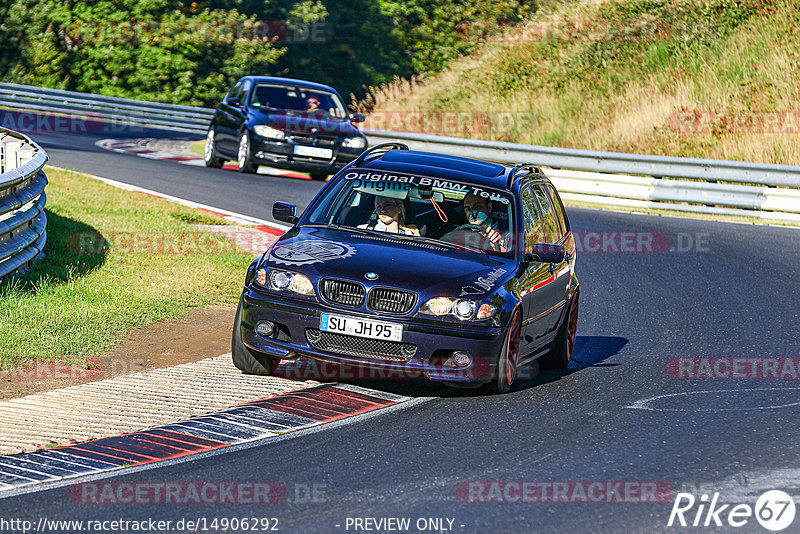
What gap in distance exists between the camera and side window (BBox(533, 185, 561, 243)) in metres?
9.98

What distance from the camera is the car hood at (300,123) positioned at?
2222 cm

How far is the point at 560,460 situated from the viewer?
21.9 ft

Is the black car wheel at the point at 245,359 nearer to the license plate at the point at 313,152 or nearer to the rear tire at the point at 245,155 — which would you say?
the license plate at the point at 313,152

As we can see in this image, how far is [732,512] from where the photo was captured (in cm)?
578

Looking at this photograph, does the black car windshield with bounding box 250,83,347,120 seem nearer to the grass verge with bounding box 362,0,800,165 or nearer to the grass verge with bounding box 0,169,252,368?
the grass verge with bounding box 0,169,252,368

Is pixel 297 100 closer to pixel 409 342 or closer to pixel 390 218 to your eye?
pixel 390 218

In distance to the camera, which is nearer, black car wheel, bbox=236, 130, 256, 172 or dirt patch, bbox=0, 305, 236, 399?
dirt patch, bbox=0, 305, 236, 399

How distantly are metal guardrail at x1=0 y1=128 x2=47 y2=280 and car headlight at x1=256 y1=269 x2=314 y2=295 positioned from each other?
3156 millimetres

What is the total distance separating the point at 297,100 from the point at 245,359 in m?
15.3

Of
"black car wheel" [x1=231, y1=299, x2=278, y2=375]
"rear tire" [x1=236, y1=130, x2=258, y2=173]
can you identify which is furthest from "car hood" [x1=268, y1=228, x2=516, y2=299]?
"rear tire" [x1=236, y1=130, x2=258, y2=173]

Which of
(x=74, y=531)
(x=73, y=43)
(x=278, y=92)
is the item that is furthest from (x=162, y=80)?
(x=74, y=531)

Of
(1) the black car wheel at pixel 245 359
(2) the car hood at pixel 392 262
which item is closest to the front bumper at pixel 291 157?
(2) the car hood at pixel 392 262

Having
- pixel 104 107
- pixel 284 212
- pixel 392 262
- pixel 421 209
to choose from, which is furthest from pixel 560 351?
pixel 104 107

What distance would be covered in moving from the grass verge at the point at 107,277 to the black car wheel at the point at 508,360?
117 inches
